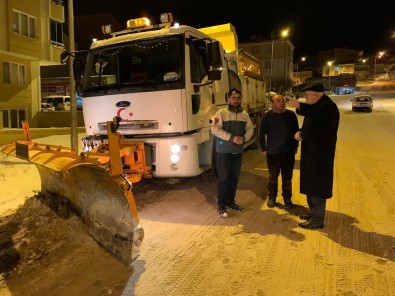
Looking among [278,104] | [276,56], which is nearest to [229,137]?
[278,104]

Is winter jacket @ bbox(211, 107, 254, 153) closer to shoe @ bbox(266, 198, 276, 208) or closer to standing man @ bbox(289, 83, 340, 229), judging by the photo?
standing man @ bbox(289, 83, 340, 229)

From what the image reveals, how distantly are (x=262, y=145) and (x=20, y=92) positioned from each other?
2034 cm

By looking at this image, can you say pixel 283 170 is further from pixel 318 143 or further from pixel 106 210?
pixel 106 210

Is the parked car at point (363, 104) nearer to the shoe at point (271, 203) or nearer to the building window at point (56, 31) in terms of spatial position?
the building window at point (56, 31)

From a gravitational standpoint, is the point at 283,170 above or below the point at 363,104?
below

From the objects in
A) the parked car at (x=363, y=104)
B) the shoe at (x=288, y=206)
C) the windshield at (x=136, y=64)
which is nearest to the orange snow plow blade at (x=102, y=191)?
the windshield at (x=136, y=64)

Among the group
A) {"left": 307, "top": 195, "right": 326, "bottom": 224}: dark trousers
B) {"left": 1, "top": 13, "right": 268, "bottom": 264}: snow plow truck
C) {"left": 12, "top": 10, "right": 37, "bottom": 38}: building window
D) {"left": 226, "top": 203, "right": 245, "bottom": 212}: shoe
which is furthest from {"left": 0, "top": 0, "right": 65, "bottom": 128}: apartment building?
{"left": 307, "top": 195, "right": 326, "bottom": 224}: dark trousers

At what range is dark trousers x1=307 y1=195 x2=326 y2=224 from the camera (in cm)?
487

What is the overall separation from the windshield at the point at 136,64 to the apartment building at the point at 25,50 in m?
15.9

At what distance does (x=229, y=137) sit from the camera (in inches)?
211

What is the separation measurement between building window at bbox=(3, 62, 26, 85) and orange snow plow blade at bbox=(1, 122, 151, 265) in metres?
18.5

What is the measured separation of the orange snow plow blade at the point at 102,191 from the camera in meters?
3.96

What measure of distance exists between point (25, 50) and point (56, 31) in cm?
370

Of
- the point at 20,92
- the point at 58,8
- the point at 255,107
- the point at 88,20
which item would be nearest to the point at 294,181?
the point at 255,107
